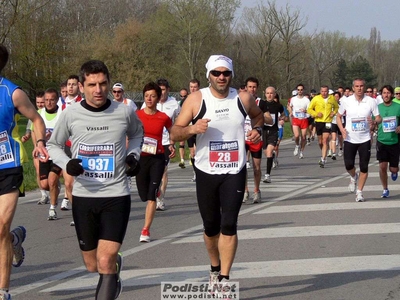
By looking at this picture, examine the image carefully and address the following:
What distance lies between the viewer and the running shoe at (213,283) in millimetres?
6410

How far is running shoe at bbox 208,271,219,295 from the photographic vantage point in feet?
21.0

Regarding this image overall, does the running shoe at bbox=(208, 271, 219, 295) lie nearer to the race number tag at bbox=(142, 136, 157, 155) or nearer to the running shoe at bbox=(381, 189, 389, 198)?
the race number tag at bbox=(142, 136, 157, 155)

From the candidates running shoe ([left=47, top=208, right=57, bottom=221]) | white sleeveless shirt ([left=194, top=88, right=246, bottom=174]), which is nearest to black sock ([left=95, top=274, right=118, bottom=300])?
white sleeveless shirt ([left=194, top=88, right=246, bottom=174])

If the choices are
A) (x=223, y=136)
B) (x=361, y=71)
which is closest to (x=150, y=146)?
(x=223, y=136)

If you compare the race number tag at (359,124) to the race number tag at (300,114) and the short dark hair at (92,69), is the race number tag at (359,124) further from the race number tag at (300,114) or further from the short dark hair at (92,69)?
the race number tag at (300,114)

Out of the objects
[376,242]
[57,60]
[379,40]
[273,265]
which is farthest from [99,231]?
[379,40]

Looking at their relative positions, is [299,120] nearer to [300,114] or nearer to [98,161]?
[300,114]

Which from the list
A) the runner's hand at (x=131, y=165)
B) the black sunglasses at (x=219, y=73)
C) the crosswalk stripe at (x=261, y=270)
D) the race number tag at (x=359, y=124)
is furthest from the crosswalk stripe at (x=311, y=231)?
the runner's hand at (x=131, y=165)

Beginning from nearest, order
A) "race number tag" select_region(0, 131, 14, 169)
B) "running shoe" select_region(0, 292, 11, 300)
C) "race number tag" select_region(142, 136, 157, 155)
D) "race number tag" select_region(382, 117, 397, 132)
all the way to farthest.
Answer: "running shoe" select_region(0, 292, 11, 300) < "race number tag" select_region(0, 131, 14, 169) < "race number tag" select_region(142, 136, 157, 155) < "race number tag" select_region(382, 117, 397, 132)

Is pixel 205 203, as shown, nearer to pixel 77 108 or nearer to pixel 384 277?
pixel 77 108

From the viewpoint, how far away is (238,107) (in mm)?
6480

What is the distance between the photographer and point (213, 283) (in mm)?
6508

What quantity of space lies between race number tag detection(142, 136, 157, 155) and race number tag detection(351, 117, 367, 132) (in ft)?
14.0

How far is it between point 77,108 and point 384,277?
3.35 metres
